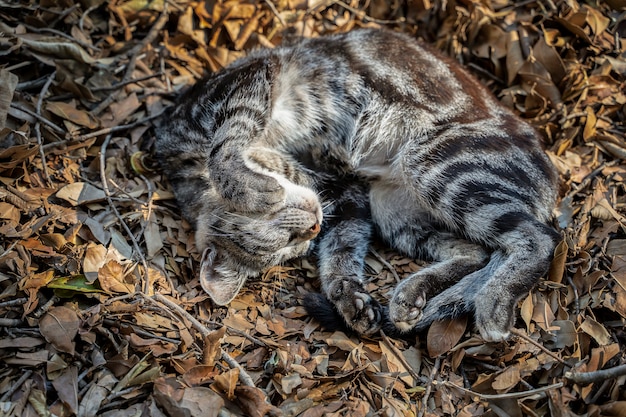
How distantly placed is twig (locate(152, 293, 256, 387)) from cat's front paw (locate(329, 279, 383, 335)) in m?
0.72

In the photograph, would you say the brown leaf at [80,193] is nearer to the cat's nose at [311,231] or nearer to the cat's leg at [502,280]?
the cat's nose at [311,231]

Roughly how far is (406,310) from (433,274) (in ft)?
1.26

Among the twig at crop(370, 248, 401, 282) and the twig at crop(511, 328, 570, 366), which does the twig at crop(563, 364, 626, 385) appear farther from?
the twig at crop(370, 248, 401, 282)

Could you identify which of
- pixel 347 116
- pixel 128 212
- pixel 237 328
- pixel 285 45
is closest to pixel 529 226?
pixel 347 116

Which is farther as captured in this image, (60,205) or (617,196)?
(617,196)

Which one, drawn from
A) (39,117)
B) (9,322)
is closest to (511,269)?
(9,322)

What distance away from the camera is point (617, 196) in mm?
3938

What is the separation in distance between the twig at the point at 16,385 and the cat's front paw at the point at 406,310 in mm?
1953

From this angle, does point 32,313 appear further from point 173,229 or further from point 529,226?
point 529,226

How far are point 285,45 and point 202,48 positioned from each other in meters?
0.75

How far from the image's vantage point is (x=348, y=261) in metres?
3.81

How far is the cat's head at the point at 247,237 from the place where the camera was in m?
3.59

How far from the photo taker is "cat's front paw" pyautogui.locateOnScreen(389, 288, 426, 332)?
10.9 feet

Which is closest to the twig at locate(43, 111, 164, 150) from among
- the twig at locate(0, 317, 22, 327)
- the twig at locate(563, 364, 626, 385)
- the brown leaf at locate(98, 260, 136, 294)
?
the brown leaf at locate(98, 260, 136, 294)
